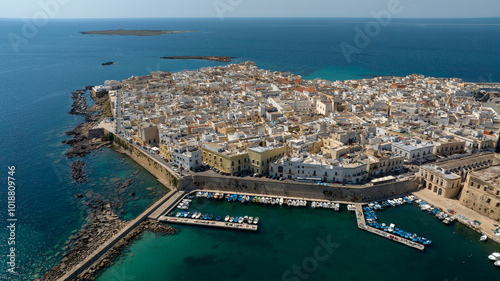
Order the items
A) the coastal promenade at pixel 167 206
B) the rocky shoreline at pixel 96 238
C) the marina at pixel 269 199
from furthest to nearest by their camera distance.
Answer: the marina at pixel 269 199
the coastal promenade at pixel 167 206
the rocky shoreline at pixel 96 238

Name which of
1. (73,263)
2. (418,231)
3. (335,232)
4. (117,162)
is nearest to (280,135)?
(335,232)

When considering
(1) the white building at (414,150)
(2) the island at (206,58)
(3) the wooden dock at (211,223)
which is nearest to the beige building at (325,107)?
(1) the white building at (414,150)

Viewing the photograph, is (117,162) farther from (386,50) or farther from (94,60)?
(386,50)

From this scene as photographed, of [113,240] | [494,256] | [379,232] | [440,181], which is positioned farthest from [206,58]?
[494,256]

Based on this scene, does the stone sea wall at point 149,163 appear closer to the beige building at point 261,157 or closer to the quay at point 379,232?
the beige building at point 261,157

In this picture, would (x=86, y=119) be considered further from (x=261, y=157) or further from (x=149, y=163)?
(x=261, y=157)

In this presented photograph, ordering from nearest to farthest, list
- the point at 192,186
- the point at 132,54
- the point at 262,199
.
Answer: the point at 262,199
the point at 192,186
the point at 132,54
